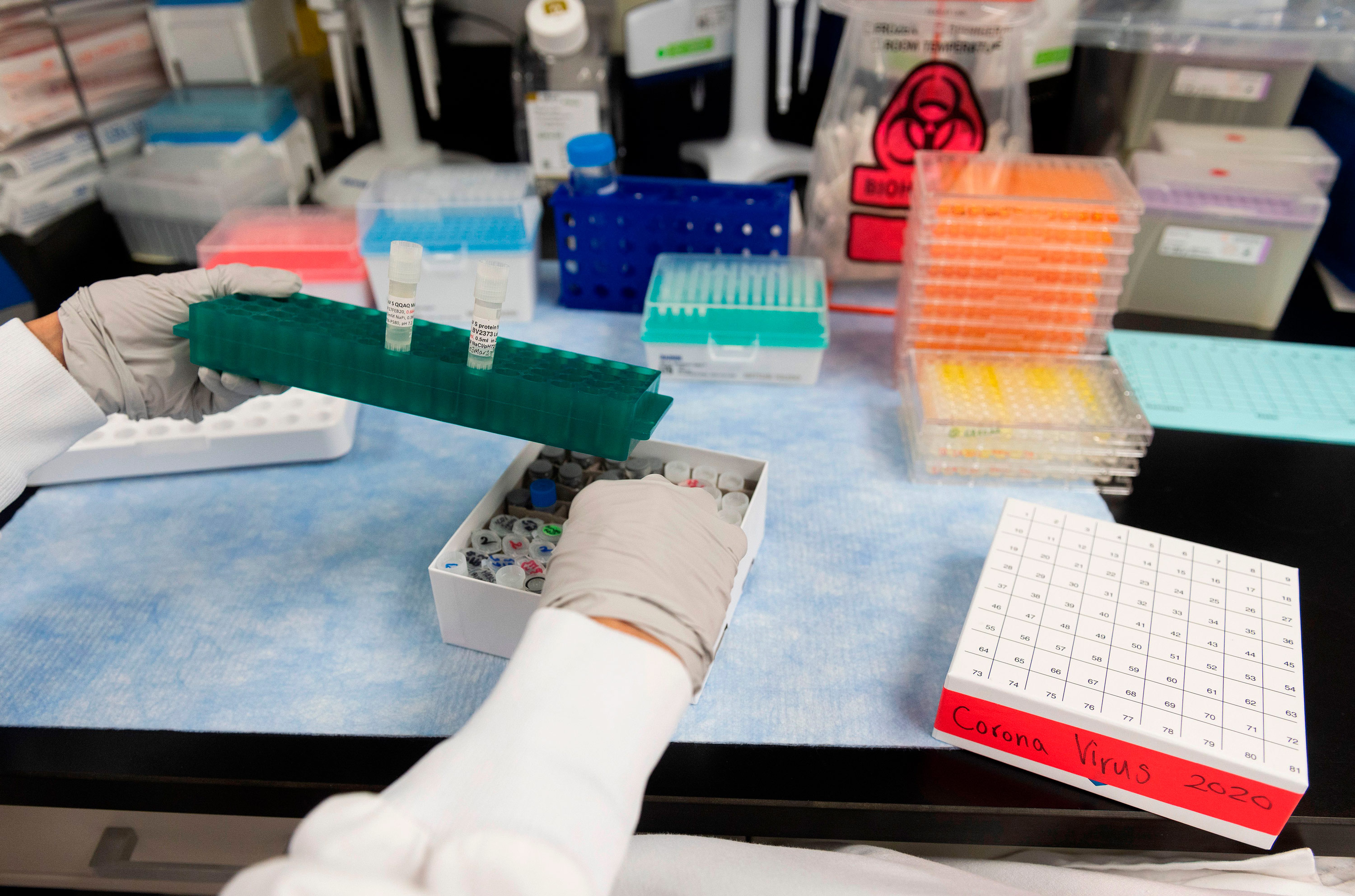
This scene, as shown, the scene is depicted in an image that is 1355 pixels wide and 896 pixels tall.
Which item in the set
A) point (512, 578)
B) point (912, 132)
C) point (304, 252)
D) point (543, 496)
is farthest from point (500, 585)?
point (912, 132)

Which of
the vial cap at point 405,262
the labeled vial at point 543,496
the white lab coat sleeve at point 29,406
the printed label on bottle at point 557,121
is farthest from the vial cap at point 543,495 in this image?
the printed label on bottle at point 557,121

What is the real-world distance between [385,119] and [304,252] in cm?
39

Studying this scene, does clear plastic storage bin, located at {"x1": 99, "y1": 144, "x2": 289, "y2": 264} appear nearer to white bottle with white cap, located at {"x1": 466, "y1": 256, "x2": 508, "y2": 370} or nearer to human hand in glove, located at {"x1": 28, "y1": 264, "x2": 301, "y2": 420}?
human hand in glove, located at {"x1": 28, "y1": 264, "x2": 301, "y2": 420}

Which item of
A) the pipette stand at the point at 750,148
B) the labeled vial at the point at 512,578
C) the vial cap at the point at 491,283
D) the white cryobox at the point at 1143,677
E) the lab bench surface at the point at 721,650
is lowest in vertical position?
the lab bench surface at the point at 721,650

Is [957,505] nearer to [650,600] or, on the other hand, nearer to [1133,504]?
[1133,504]

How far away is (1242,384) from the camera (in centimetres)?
108

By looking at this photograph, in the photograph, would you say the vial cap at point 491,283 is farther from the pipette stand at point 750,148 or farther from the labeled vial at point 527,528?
the pipette stand at point 750,148

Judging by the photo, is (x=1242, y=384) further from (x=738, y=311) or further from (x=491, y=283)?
(x=491, y=283)

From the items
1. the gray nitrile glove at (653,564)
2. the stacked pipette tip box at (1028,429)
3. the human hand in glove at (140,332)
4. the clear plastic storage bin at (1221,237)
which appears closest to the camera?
the gray nitrile glove at (653,564)

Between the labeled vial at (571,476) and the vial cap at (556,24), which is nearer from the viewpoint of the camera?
the labeled vial at (571,476)

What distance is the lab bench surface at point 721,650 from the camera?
2.09 feet

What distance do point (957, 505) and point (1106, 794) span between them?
13.7 inches

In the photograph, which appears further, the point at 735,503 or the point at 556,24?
the point at 556,24

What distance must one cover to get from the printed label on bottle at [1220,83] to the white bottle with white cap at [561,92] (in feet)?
2.92
